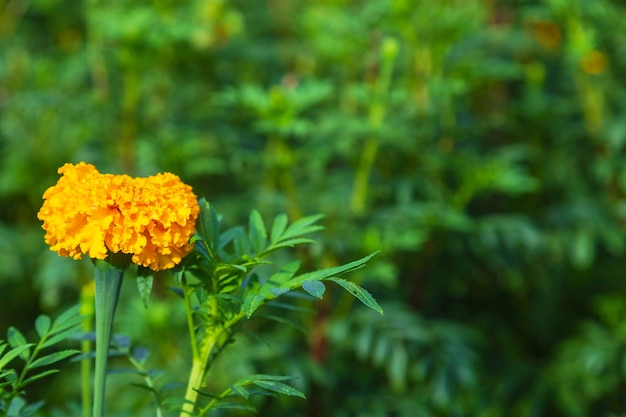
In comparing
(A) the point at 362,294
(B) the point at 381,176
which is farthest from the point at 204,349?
(B) the point at 381,176

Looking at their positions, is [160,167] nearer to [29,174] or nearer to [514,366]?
[29,174]

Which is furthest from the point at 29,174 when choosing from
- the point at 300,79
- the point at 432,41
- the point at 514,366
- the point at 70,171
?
the point at 70,171

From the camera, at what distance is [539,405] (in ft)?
7.30

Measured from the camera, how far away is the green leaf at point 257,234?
2.90 ft

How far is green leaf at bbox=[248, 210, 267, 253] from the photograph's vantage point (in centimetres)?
88

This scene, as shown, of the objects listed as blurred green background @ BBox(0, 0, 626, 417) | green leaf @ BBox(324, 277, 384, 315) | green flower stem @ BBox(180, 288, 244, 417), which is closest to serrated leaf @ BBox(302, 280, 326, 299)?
green leaf @ BBox(324, 277, 384, 315)

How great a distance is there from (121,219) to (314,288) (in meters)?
0.19

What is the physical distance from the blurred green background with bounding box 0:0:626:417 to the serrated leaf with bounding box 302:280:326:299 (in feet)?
3.45

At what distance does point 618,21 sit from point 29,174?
1813 millimetres

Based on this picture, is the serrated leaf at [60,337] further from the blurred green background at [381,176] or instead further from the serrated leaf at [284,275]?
the blurred green background at [381,176]

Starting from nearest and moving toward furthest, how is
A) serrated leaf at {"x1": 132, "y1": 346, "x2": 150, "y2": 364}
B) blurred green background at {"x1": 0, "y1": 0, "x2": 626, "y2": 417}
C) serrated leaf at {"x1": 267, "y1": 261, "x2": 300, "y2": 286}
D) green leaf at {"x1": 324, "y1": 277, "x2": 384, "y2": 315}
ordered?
green leaf at {"x1": 324, "y1": 277, "x2": 384, "y2": 315} < serrated leaf at {"x1": 267, "y1": 261, "x2": 300, "y2": 286} < serrated leaf at {"x1": 132, "y1": 346, "x2": 150, "y2": 364} < blurred green background at {"x1": 0, "y1": 0, "x2": 626, "y2": 417}

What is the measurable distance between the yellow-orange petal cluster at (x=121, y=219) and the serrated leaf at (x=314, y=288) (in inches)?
4.7

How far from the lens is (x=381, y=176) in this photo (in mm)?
2148

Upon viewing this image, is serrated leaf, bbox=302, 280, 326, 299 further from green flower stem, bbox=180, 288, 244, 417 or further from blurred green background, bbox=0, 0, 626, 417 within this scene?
blurred green background, bbox=0, 0, 626, 417
